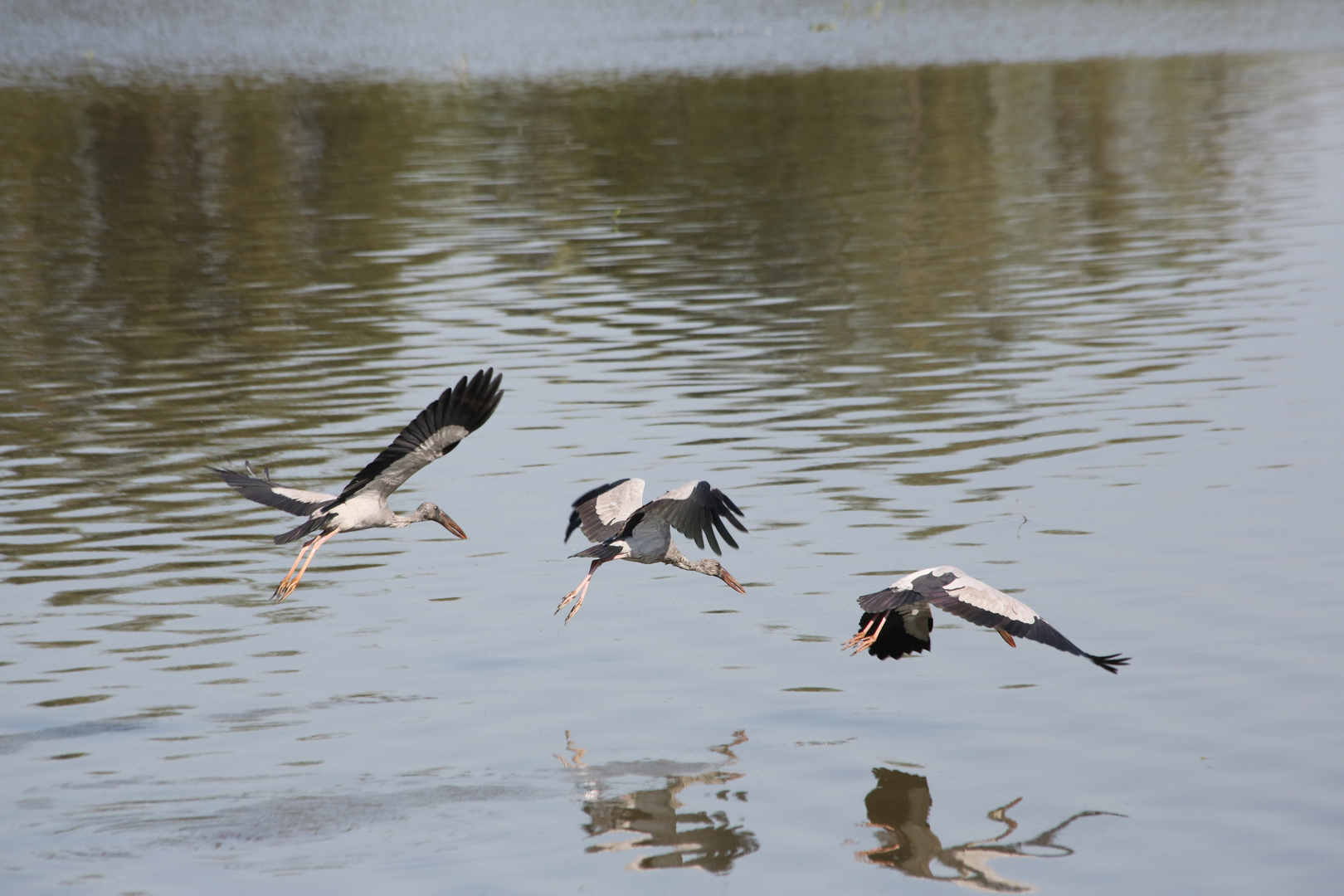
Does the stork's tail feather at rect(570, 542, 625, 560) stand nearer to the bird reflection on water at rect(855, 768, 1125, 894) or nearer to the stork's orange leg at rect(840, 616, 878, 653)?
the stork's orange leg at rect(840, 616, 878, 653)

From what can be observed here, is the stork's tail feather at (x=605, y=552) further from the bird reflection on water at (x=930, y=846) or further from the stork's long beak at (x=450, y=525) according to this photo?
the bird reflection on water at (x=930, y=846)

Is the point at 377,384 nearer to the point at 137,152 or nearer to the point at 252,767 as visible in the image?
the point at 252,767

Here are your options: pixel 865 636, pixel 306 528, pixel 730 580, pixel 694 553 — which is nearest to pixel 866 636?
pixel 865 636

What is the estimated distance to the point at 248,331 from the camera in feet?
55.5

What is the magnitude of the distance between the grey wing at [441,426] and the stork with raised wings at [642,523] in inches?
36.4

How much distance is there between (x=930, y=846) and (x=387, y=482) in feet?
12.0

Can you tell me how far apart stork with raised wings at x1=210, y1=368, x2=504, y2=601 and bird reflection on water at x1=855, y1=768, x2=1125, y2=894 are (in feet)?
8.17

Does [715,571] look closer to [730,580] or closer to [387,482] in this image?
[730,580]

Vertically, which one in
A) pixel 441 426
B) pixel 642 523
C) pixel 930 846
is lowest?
pixel 930 846

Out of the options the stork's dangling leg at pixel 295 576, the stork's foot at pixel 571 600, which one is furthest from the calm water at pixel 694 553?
the stork's dangling leg at pixel 295 576

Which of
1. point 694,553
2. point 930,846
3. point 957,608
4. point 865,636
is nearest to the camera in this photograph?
point 930,846

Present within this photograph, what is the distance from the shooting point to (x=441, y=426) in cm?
791

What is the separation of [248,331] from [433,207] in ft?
26.4

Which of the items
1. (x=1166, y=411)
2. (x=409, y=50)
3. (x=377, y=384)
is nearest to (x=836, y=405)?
(x=1166, y=411)
